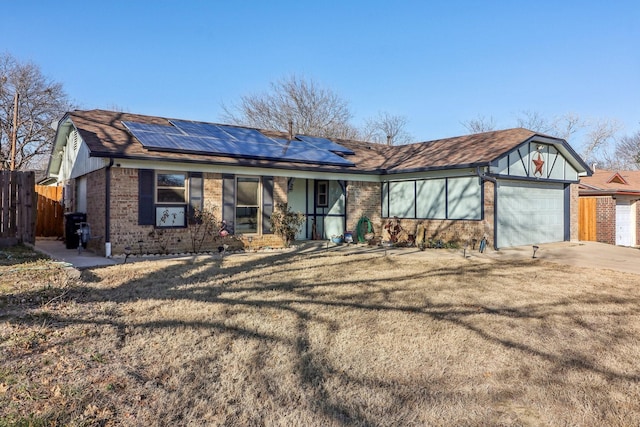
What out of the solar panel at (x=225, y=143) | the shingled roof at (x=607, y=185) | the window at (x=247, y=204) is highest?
the solar panel at (x=225, y=143)

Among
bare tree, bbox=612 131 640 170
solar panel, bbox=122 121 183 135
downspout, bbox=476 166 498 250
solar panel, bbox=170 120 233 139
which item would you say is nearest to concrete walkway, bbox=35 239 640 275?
downspout, bbox=476 166 498 250

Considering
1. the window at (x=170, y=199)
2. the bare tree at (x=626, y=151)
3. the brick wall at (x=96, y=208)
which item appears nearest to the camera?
the brick wall at (x=96, y=208)

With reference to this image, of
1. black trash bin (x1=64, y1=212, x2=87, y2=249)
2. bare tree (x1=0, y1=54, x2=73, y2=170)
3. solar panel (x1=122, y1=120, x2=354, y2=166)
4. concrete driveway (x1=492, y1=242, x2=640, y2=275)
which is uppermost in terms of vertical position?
bare tree (x1=0, y1=54, x2=73, y2=170)

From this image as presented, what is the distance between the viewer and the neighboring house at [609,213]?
54.6 feet

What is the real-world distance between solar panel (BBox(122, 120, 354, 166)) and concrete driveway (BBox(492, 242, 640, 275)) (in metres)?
6.36

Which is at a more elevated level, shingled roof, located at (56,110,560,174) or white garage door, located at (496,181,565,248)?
shingled roof, located at (56,110,560,174)

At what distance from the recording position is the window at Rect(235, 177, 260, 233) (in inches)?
486

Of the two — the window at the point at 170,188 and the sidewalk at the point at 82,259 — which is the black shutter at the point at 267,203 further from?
the sidewalk at the point at 82,259

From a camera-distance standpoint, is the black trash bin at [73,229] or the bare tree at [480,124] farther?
the bare tree at [480,124]

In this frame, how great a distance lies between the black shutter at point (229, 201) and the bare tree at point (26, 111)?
22071 mm

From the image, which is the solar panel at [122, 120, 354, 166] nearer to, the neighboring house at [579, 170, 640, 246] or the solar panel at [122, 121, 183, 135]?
the solar panel at [122, 121, 183, 135]

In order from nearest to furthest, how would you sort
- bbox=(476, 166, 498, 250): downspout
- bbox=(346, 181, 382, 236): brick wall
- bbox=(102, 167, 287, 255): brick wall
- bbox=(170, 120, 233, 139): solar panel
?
bbox=(102, 167, 287, 255): brick wall
bbox=(476, 166, 498, 250): downspout
bbox=(170, 120, 233, 139): solar panel
bbox=(346, 181, 382, 236): brick wall

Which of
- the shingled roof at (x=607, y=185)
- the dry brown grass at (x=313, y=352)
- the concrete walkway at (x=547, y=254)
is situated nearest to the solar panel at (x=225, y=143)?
the concrete walkway at (x=547, y=254)

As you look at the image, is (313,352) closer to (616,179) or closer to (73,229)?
(73,229)
